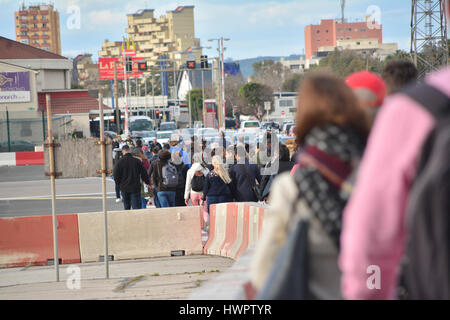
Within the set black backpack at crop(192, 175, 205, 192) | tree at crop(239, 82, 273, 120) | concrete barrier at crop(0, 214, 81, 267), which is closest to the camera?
concrete barrier at crop(0, 214, 81, 267)

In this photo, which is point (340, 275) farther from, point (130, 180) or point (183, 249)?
point (130, 180)

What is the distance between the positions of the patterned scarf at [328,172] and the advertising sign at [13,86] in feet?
179

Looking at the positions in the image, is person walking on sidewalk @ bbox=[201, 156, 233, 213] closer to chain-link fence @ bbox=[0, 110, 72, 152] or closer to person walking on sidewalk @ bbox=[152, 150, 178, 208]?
person walking on sidewalk @ bbox=[152, 150, 178, 208]

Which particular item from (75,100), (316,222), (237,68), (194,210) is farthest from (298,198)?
(237,68)

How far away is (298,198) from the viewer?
2777 mm

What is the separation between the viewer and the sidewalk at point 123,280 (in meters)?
8.53

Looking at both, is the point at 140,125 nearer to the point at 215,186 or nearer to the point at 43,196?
the point at 43,196

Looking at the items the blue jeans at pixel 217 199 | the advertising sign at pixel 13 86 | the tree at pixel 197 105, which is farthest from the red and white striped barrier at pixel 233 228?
the tree at pixel 197 105

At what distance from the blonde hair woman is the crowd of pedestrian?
9.21m

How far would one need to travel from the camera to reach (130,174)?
1496cm

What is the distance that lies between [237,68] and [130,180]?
124914 millimetres

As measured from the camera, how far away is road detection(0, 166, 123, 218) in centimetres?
2017

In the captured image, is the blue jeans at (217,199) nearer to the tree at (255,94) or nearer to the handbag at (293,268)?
the handbag at (293,268)

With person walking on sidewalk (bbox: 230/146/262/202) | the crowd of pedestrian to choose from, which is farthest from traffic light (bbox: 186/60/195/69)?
the crowd of pedestrian
